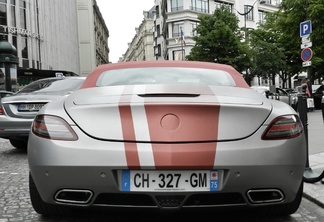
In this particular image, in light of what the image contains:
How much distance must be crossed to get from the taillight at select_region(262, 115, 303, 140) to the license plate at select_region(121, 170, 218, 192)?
45 centimetres

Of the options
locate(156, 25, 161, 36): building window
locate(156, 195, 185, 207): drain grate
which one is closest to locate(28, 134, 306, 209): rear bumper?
locate(156, 195, 185, 207): drain grate

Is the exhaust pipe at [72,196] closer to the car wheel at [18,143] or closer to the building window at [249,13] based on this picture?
the car wheel at [18,143]

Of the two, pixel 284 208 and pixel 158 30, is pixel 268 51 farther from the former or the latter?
pixel 158 30

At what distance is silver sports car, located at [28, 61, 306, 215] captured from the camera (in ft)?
8.01

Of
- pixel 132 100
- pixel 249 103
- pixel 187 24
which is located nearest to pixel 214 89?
pixel 249 103

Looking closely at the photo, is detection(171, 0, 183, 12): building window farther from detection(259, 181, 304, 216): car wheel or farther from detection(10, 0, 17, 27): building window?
detection(259, 181, 304, 216): car wheel

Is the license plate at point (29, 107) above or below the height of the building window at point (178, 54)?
below

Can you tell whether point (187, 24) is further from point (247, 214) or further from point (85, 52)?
point (247, 214)

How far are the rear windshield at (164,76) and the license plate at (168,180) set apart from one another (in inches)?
48.3

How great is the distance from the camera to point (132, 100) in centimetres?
266

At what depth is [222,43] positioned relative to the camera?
3922cm

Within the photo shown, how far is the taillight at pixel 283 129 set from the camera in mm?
2598

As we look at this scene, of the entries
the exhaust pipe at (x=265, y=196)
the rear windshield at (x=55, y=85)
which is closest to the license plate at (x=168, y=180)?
the exhaust pipe at (x=265, y=196)

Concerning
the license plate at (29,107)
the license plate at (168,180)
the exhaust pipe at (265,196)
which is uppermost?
the license plate at (29,107)
